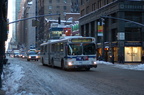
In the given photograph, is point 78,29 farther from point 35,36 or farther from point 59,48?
point 35,36

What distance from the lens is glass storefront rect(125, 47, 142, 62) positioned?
5456 cm

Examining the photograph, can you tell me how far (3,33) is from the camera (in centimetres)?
1198

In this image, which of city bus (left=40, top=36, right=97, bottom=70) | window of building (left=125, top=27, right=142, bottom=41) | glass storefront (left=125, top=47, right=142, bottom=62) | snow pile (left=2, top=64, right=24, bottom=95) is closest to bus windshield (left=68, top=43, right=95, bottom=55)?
city bus (left=40, top=36, right=97, bottom=70)

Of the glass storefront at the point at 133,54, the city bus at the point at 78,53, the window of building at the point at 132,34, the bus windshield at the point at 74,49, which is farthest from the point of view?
the glass storefront at the point at 133,54

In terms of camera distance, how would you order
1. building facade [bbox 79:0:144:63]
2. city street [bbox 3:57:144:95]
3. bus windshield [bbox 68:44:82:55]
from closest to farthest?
city street [bbox 3:57:144:95], bus windshield [bbox 68:44:82:55], building facade [bbox 79:0:144:63]

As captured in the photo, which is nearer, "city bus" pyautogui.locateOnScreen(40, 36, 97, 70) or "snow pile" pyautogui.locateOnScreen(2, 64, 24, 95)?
"snow pile" pyautogui.locateOnScreen(2, 64, 24, 95)

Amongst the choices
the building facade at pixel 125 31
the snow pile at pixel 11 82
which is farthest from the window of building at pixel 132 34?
the snow pile at pixel 11 82

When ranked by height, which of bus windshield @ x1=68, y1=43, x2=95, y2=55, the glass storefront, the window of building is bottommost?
the glass storefront

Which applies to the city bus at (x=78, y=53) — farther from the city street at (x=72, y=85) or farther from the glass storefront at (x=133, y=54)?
the glass storefront at (x=133, y=54)

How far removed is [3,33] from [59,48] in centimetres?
1711

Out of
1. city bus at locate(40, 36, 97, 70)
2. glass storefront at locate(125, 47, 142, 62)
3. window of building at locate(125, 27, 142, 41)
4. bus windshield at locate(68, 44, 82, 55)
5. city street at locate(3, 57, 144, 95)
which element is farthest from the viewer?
glass storefront at locate(125, 47, 142, 62)

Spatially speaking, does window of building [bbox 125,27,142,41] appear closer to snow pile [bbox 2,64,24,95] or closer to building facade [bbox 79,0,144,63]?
building facade [bbox 79,0,144,63]

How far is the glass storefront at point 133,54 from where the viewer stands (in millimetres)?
54562

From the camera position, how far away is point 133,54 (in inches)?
2154
